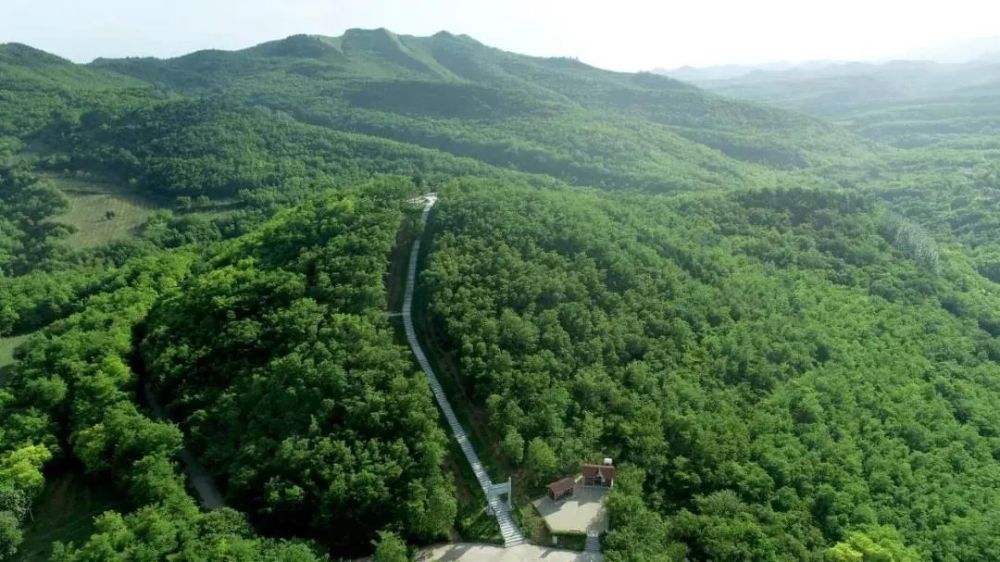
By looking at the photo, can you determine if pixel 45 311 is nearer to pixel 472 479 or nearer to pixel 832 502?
pixel 472 479

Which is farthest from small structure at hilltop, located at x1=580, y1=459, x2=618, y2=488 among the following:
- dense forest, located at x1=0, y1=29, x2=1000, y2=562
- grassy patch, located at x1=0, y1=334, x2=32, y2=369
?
grassy patch, located at x1=0, y1=334, x2=32, y2=369

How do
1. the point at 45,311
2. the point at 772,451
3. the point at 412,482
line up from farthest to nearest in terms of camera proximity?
the point at 45,311, the point at 772,451, the point at 412,482

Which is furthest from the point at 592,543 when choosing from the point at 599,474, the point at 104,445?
the point at 104,445

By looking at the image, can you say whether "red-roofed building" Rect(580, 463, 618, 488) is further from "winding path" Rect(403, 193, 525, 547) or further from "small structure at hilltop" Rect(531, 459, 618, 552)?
"winding path" Rect(403, 193, 525, 547)

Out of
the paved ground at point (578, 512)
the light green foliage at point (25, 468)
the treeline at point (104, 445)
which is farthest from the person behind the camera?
the light green foliage at point (25, 468)

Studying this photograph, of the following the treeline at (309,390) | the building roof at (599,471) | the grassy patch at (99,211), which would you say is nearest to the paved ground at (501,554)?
the treeline at (309,390)

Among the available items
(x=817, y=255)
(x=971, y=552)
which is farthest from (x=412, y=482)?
(x=817, y=255)

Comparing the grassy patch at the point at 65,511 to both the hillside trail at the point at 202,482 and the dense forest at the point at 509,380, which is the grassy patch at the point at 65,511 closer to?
the dense forest at the point at 509,380
